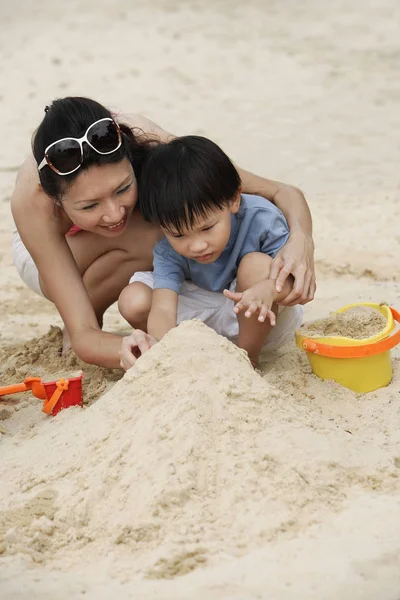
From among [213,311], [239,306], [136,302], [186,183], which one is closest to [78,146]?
[186,183]

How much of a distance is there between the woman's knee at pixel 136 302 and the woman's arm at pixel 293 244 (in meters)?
0.48

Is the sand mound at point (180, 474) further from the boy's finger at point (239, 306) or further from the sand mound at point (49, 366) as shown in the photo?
the sand mound at point (49, 366)

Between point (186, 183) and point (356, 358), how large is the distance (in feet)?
→ 2.52

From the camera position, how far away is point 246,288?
2859mm

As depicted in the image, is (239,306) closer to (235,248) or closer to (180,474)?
(235,248)

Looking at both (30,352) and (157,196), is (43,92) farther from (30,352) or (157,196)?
(157,196)

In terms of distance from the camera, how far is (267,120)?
6.68 metres

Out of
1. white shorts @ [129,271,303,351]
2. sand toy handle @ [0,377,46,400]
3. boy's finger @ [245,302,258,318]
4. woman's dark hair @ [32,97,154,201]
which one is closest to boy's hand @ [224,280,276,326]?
boy's finger @ [245,302,258,318]

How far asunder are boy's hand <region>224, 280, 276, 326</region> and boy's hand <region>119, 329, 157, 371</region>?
294mm

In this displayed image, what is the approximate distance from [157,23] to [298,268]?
629 centimetres

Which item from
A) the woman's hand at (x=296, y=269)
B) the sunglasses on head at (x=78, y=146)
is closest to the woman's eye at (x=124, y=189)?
the sunglasses on head at (x=78, y=146)

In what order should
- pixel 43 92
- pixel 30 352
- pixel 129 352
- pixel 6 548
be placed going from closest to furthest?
1. pixel 6 548
2. pixel 129 352
3. pixel 30 352
4. pixel 43 92

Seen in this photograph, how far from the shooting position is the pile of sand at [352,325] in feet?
9.83

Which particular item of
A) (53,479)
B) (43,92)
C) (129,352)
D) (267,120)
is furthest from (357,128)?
(53,479)
